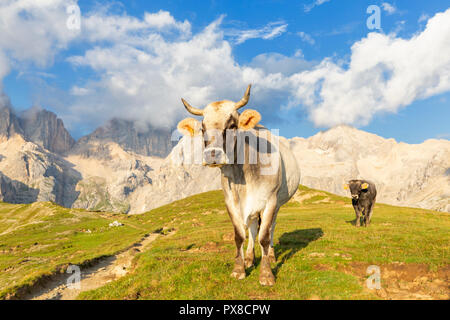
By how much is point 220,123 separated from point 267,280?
225 inches

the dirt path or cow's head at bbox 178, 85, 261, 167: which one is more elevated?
cow's head at bbox 178, 85, 261, 167

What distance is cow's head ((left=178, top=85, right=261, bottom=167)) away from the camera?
7918 mm

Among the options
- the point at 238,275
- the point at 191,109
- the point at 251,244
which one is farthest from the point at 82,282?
the point at 191,109

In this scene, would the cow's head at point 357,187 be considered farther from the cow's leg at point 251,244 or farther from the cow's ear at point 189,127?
the cow's ear at point 189,127

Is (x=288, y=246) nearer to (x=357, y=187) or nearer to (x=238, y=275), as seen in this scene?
(x=238, y=275)

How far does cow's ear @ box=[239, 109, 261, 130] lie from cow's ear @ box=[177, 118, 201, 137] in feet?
4.87

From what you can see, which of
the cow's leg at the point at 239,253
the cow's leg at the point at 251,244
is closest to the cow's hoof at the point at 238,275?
the cow's leg at the point at 239,253

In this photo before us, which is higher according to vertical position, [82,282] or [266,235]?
[266,235]

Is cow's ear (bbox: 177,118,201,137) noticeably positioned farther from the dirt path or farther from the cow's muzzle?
the dirt path

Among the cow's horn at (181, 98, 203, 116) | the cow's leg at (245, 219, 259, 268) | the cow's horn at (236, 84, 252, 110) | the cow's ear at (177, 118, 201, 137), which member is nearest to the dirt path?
the cow's leg at (245, 219, 259, 268)

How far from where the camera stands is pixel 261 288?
30.5 feet

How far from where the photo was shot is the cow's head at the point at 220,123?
312 inches

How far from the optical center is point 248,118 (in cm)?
868
